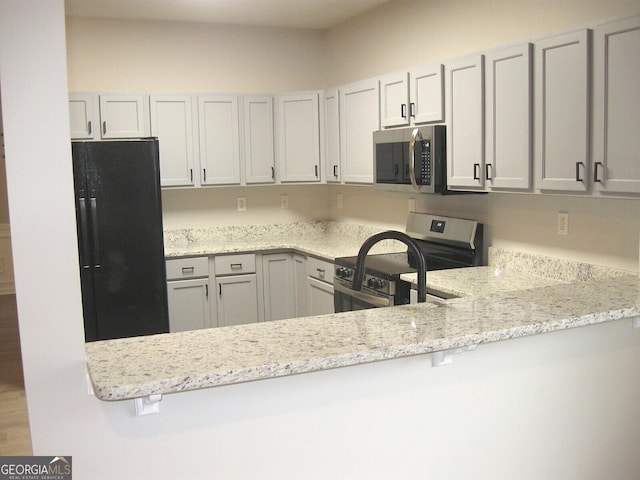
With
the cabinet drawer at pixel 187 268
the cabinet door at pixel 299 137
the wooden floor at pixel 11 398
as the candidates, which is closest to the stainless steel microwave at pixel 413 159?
the cabinet door at pixel 299 137

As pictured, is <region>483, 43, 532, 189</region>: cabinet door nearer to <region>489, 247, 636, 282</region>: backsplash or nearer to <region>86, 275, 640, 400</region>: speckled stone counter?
<region>489, 247, 636, 282</region>: backsplash

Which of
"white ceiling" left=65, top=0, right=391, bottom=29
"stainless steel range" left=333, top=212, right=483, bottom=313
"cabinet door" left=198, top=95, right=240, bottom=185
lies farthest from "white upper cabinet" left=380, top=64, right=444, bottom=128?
"cabinet door" left=198, top=95, right=240, bottom=185

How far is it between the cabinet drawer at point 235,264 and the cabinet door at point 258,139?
63cm

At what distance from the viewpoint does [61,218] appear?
1574mm

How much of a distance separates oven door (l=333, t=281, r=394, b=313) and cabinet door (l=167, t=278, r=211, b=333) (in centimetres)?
108

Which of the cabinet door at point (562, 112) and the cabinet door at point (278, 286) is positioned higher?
the cabinet door at point (562, 112)

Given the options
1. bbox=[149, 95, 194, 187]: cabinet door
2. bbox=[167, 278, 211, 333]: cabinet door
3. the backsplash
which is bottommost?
bbox=[167, 278, 211, 333]: cabinet door

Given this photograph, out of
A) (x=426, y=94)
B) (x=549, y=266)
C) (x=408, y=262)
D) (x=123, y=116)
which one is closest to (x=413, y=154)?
(x=426, y=94)

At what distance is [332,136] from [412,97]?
1.18 m

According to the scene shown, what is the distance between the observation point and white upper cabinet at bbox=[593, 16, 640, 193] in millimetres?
2605

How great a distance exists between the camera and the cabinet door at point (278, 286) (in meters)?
5.21


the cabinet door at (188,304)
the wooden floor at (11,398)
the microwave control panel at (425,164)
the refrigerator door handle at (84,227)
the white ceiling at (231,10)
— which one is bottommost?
the wooden floor at (11,398)

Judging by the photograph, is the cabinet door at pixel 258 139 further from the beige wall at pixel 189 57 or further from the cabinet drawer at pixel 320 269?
the cabinet drawer at pixel 320 269
